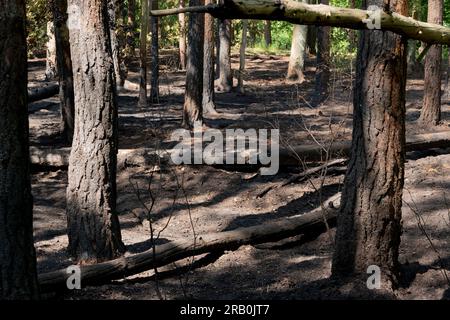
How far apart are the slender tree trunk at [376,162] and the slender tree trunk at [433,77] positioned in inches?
383

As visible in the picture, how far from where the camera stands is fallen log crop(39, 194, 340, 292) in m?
7.44

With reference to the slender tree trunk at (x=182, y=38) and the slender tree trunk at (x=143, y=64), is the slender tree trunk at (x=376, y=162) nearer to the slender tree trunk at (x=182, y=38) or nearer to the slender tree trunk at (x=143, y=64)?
the slender tree trunk at (x=143, y=64)

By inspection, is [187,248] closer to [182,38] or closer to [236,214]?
[236,214]

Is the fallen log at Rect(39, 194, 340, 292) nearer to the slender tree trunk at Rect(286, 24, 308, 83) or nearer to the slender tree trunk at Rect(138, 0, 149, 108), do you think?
the slender tree trunk at Rect(138, 0, 149, 108)

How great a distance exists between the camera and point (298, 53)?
27.2 metres

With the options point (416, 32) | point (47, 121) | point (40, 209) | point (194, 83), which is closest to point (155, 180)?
point (40, 209)

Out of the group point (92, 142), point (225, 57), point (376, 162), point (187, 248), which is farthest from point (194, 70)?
point (376, 162)

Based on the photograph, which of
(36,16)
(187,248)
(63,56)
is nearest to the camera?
(187,248)

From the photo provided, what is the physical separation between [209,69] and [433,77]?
6.68m

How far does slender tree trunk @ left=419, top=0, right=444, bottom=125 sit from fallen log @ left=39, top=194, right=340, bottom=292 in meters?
6.74

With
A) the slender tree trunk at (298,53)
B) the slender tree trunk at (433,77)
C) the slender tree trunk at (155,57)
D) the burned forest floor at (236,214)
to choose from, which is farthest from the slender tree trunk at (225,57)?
the slender tree trunk at (433,77)

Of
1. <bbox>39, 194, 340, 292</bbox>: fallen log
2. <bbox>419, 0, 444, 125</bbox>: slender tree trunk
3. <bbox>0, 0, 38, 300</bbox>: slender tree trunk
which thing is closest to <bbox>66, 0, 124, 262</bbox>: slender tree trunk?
<bbox>39, 194, 340, 292</bbox>: fallen log

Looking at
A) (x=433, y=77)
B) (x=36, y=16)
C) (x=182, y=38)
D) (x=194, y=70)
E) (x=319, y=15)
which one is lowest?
(x=433, y=77)
